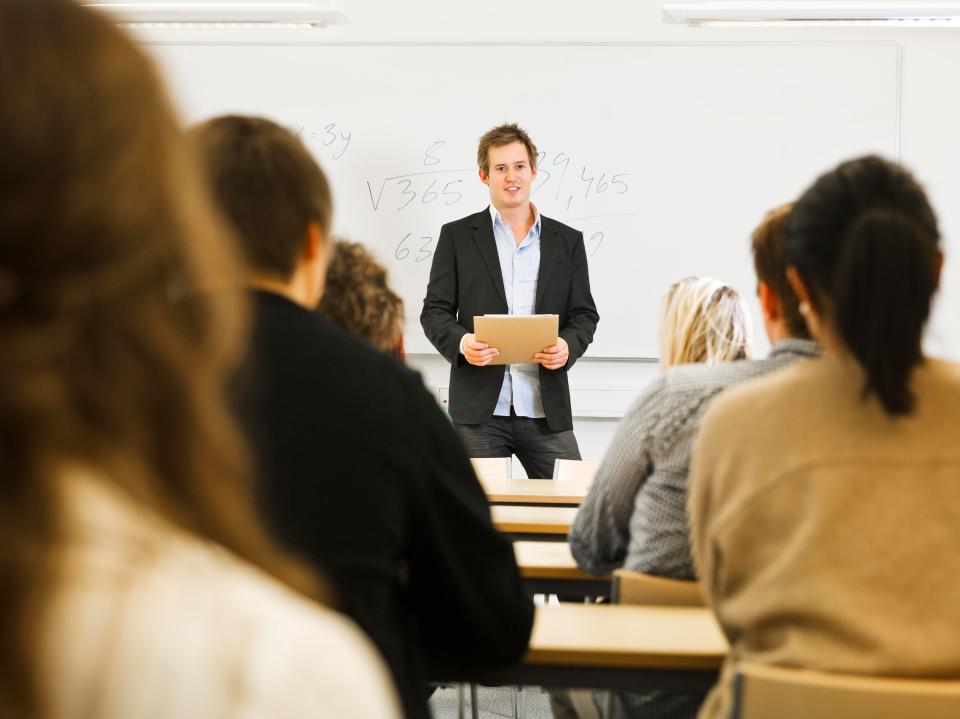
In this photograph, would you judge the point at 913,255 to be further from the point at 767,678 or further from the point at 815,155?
the point at 815,155

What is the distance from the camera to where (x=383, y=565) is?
1233 mm

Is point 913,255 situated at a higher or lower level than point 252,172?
lower

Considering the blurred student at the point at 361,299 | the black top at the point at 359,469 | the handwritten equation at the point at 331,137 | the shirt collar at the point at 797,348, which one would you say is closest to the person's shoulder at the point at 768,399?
the shirt collar at the point at 797,348

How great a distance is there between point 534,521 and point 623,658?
980 millimetres

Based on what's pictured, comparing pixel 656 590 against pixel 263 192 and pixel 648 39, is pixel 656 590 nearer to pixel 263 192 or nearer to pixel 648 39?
pixel 263 192

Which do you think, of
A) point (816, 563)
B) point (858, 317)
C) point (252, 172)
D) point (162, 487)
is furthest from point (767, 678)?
point (162, 487)

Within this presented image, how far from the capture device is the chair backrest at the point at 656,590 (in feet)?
6.15

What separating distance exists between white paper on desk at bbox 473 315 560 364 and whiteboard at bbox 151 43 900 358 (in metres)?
1.25

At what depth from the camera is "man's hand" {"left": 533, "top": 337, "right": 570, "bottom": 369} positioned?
155 inches

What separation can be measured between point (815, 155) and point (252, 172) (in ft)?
13.6

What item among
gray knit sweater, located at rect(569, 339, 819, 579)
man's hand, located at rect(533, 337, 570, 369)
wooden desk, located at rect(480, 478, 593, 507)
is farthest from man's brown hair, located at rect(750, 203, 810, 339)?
man's hand, located at rect(533, 337, 570, 369)

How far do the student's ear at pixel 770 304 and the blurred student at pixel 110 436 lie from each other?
4.51ft

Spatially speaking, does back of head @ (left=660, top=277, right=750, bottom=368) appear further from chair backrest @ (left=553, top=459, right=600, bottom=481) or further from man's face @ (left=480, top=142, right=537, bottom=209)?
man's face @ (left=480, top=142, right=537, bottom=209)

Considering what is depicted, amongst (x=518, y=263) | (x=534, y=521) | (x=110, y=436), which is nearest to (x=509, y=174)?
(x=518, y=263)
